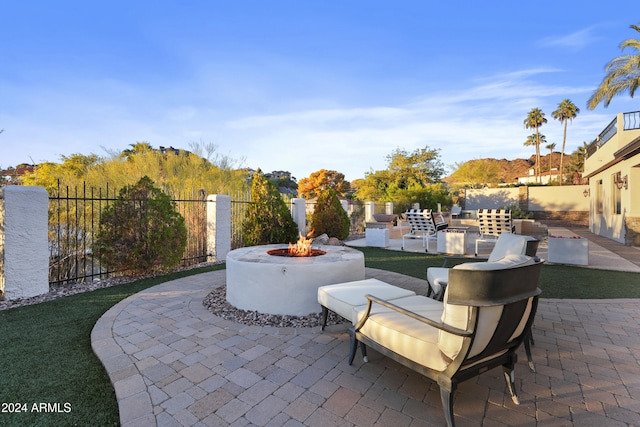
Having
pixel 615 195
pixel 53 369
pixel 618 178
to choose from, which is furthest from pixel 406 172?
pixel 53 369

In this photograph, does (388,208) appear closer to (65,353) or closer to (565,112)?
(65,353)

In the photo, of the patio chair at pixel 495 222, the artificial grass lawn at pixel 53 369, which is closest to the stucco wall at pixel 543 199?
the patio chair at pixel 495 222

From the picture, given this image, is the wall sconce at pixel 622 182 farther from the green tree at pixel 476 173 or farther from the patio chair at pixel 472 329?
the green tree at pixel 476 173

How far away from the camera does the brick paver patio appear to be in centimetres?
188

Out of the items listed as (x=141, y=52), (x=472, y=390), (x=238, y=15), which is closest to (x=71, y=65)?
(x=141, y=52)

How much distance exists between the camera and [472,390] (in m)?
2.18

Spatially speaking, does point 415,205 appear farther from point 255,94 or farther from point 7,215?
point 7,215

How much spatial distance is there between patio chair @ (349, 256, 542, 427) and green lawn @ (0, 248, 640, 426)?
1933 millimetres

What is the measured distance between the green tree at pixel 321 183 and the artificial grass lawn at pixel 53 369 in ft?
109

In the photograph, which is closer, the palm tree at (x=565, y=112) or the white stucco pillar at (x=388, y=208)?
the white stucco pillar at (x=388, y=208)

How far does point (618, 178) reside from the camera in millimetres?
11203

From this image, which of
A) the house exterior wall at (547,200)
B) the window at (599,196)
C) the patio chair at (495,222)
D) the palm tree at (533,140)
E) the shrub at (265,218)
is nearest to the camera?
the patio chair at (495,222)

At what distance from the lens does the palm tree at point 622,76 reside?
10922 millimetres

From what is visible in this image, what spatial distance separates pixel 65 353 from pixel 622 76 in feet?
57.8
